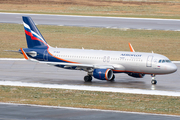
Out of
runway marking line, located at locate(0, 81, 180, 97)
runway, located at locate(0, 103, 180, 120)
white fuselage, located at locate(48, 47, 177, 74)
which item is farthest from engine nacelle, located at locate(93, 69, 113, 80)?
runway, located at locate(0, 103, 180, 120)

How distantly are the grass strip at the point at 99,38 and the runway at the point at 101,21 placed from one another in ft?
9.12

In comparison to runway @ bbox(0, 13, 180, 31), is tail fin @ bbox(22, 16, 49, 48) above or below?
below

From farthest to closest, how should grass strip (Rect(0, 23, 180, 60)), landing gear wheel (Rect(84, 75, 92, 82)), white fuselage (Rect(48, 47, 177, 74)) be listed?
1. grass strip (Rect(0, 23, 180, 60))
2. landing gear wheel (Rect(84, 75, 92, 82))
3. white fuselage (Rect(48, 47, 177, 74))

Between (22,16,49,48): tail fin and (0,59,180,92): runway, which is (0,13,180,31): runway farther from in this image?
(22,16,49,48): tail fin

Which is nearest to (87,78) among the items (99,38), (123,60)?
(123,60)

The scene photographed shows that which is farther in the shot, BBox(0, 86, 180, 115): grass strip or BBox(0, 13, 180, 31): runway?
BBox(0, 13, 180, 31): runway

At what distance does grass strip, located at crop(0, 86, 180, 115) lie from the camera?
30.4 m

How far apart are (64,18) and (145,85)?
64165 mm

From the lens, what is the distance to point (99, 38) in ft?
276

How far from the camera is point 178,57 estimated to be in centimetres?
6519

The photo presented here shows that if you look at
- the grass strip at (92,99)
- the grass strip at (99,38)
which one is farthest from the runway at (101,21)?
the grass strip at (92,99)

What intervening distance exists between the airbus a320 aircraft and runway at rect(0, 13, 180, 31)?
45282 millimetres

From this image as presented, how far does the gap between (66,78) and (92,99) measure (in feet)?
41.4

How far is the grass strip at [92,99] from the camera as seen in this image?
3042cm
